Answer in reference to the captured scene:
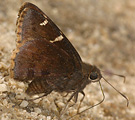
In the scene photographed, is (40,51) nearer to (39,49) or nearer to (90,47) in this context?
(39,49)

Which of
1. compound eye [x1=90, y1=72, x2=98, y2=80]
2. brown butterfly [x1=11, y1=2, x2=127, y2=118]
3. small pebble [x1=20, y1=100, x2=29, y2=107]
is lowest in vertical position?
compound eye [x1=90, y1=72, x2=98, y2=80]

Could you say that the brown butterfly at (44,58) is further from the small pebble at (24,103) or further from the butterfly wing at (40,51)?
the small pebble at (24,103)

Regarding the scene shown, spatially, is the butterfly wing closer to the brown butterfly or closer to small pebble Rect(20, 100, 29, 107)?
the brown butterfly

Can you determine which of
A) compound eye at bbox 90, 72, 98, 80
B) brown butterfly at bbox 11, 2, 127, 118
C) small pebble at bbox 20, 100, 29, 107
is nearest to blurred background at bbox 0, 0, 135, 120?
small pebble at bbox 20, 100, 29, 107

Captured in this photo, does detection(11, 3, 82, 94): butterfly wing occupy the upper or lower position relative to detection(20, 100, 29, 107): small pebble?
upper

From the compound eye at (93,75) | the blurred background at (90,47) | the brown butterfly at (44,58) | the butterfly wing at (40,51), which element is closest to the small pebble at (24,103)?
the blurred background at (90,47)

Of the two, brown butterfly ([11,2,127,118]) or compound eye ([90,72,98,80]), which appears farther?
compound eye ([90,72,98,80])

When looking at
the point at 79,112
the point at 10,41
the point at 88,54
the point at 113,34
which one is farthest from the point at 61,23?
the point at 79,112
